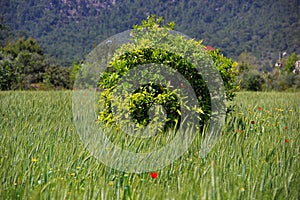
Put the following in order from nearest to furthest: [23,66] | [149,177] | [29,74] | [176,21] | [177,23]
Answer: [149,177]
[23,66]
[29,74]
[176,21]
[177,23]

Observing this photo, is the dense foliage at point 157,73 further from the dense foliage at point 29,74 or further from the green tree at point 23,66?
the dense foliage at point 29,74

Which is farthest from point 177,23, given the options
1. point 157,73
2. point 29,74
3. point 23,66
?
point 157,73

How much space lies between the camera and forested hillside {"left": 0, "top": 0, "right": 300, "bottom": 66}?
181 feet

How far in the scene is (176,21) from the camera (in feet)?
219

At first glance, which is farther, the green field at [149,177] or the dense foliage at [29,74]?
the dense foliage at [29,74]

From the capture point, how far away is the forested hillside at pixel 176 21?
55.3m

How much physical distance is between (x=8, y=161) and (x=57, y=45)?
50.6m

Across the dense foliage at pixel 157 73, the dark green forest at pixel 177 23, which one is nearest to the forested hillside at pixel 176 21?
the dark green forest at pixel 177 23

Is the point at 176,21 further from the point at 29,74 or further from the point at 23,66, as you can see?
the point at 23,66

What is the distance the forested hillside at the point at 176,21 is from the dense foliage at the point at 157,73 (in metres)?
43.5

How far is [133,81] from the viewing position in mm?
3705

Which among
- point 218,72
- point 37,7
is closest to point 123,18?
point 37,7

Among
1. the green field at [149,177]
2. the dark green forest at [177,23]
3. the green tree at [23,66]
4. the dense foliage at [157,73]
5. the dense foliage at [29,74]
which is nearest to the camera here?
the green field at [149,177]

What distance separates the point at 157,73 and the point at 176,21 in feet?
212
